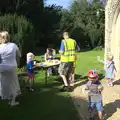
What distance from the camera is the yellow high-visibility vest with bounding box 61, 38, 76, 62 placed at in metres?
10.3

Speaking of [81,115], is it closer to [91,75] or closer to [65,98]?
[91,75]

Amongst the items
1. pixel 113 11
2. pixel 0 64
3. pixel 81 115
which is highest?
pixel 113 11

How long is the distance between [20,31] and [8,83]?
7367 mm

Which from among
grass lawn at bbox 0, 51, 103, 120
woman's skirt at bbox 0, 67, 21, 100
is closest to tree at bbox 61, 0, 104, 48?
grass lawn at bbox 0, 51, 103, 120

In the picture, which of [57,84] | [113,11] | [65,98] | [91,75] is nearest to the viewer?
[91,75]

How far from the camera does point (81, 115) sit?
25.4 feet

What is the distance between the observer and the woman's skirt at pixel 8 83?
798 centimetres

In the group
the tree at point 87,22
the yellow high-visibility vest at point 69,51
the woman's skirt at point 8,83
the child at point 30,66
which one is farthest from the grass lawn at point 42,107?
the tree at point 87,22

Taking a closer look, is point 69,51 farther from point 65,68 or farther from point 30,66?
point 30,66

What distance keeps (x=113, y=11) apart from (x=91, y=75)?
669 centimetres

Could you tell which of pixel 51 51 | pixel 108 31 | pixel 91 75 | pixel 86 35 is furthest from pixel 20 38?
pixel 86 35

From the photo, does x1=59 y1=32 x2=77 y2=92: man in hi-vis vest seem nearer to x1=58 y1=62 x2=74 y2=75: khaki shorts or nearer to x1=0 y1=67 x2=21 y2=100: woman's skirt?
x1=58 y1=62 x2=74 y2=75: khaki shorts

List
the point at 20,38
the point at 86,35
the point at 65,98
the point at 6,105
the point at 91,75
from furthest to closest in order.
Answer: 1. the point at 86,35
2. the point at 20,38
3. the point at 65,98
4. the point at 6,105
5. the point at 91,75

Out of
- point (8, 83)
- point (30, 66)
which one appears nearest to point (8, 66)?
point (8, 83)
